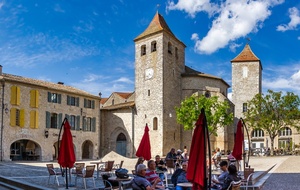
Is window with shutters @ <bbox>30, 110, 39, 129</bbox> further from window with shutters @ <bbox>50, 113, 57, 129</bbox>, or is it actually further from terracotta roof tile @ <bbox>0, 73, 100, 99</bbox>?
terracotta roof tile @ <bbox>0, 73, 100, 99</bbox>

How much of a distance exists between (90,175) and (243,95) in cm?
4987

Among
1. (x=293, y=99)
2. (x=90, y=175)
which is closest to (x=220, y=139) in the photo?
(x=293, y=99)

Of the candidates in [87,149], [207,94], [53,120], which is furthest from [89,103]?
[207,94]

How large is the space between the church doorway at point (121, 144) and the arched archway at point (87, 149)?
3623mm

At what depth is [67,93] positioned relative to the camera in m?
38.8

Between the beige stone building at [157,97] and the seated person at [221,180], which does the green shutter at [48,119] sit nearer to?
the beige stone building at [157,97]

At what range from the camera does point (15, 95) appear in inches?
1318

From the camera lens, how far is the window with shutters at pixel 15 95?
33219 millimetres

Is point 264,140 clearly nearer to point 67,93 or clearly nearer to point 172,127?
point 172,127

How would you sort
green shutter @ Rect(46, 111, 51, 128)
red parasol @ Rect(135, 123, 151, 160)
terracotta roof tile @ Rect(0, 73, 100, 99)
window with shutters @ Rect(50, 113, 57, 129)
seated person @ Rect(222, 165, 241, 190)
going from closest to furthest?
seated person @ Rect(222, 165, 241, 190) < red parasol @ Rect(135, 123, 151, 160) < terracotta roof tile @ Rect(0, 73, 100, 99) < green shutter @ Rect(46, 111, 51, 128) < window with shutters @ Rect(50, 113, 57, 129)

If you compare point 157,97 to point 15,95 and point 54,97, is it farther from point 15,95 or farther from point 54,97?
point 15,95

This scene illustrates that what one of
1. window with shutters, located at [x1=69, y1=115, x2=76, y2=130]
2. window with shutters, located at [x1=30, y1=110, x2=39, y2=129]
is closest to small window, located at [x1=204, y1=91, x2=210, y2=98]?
window with shutters, located at [x1=69, y1=115, x2=76, y2=130]

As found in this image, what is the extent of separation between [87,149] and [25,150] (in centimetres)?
857

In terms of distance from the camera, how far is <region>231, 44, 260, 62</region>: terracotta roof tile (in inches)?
2328
